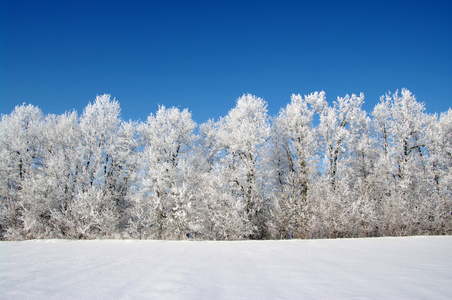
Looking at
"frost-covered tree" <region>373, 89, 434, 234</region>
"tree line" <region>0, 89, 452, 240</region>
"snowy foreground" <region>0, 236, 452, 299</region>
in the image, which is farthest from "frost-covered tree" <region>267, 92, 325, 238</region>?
"snowy foreground" <region>0, 236, 452, 299</region>

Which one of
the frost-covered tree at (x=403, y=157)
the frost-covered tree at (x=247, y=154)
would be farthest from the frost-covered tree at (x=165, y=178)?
the frost-covered tree at (x=403, y=157)

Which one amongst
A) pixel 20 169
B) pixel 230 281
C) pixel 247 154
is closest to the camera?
pixel 230 281

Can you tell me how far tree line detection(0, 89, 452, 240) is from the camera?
46.5 ft

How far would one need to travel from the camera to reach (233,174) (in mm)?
15781

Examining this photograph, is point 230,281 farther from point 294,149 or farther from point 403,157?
point 403,157

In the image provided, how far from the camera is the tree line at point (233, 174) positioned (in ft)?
46.5

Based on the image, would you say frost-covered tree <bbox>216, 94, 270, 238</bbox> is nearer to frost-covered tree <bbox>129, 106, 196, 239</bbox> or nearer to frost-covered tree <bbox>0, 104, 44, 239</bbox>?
frost-covered tree <bbox>129, 106, 196, 239</bbox>

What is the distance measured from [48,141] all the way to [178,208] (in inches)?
484

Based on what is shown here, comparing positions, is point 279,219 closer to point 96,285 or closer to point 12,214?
point 96,285

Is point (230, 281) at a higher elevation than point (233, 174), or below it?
below

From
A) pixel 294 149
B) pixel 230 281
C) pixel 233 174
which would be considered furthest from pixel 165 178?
pixel 230 281

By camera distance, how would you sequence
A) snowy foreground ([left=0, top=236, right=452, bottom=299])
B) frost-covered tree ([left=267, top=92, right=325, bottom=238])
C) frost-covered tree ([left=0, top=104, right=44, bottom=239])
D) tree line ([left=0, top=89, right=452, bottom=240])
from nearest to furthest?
snowy foreground ([left=0, top=236, right=452, bottom=299]), tree line ([left=0, top=89, right=452, bottom=240]), frost-covered tree ([left=0, top=104, right=44, bottom=239]), frost-covered tree ([left=267, top=92, right=325, bottom=238])

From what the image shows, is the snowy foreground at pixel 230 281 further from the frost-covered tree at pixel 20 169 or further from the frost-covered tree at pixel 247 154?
the frost-covered tree at pixel 20 169

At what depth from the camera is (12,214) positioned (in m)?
15.7
